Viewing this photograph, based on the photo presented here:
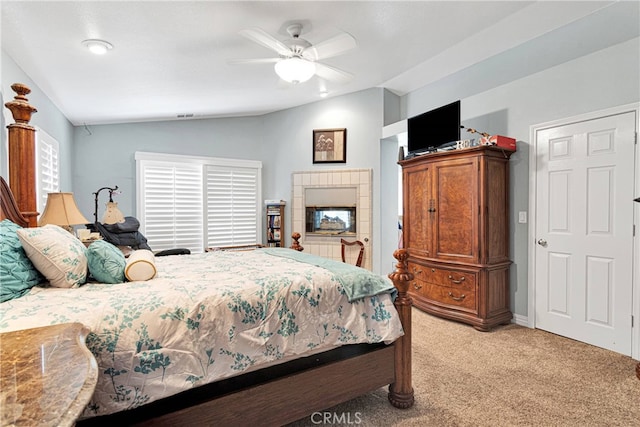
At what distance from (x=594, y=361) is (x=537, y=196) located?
1522 mm

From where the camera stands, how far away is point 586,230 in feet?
9.59

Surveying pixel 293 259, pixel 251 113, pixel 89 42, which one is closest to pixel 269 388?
pixel 293 259

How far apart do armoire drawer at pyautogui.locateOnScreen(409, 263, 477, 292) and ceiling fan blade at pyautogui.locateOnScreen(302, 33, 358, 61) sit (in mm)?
2446

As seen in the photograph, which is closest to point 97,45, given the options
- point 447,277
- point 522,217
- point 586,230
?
point 447,277

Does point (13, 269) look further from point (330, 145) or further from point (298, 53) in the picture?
point (330, 145)

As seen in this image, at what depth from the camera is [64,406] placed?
0.59 metres

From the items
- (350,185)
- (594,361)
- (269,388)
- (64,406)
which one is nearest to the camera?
(64,406)

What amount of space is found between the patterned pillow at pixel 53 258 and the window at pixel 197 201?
3399mm

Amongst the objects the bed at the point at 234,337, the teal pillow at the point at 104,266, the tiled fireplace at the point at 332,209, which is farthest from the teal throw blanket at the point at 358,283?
the tiled fireplace at the point at 332,209

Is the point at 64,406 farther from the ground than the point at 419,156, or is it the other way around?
the point at 419,156

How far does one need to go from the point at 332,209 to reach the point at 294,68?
9.17 ft

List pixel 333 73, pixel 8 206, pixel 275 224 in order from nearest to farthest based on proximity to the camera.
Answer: pixel 8 206 < pixel 333 73 < pixel 275 224

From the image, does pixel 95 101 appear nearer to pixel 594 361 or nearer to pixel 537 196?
pixel 537 196

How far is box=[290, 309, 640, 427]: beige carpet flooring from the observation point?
1874mm
